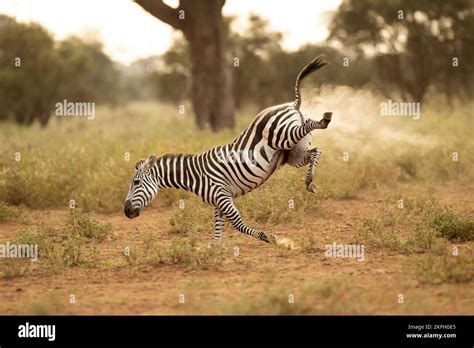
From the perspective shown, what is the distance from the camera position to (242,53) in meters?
32.9

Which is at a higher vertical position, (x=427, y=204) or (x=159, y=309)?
(x=427, y=204)

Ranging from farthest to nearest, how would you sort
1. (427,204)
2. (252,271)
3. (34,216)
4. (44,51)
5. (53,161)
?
(44,51), (53,161), (34,216), (427,204), (252,271)

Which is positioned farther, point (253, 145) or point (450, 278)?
point (253, 145)

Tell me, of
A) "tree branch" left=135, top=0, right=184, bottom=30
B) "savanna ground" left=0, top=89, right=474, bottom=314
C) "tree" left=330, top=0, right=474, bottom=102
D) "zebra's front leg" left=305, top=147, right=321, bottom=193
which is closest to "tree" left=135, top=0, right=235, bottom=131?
"tree branch" left=135, top=0, right=184, bottom=30

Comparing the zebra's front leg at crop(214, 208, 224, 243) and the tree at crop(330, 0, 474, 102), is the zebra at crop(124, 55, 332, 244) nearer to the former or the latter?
the zebra's front leg at crop(214, 208, 224, 243)

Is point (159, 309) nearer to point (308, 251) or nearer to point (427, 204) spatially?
point (308, 251)

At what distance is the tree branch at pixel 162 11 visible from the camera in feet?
61.5

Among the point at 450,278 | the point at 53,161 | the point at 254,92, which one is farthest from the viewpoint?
the point at 254,92

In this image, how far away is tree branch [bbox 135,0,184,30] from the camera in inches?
738

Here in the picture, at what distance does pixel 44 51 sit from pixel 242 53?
922 centimetres

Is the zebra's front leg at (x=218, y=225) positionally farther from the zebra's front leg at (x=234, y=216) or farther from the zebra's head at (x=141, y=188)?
the zebra's head at (x=141, y=188)

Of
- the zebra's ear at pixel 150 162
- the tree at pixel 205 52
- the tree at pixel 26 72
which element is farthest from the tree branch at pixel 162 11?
the zebra's ear at pixel 150 162

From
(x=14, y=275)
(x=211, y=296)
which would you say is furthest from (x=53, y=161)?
(x=211, y=296)

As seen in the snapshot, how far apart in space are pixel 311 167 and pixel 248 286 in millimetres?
1949
